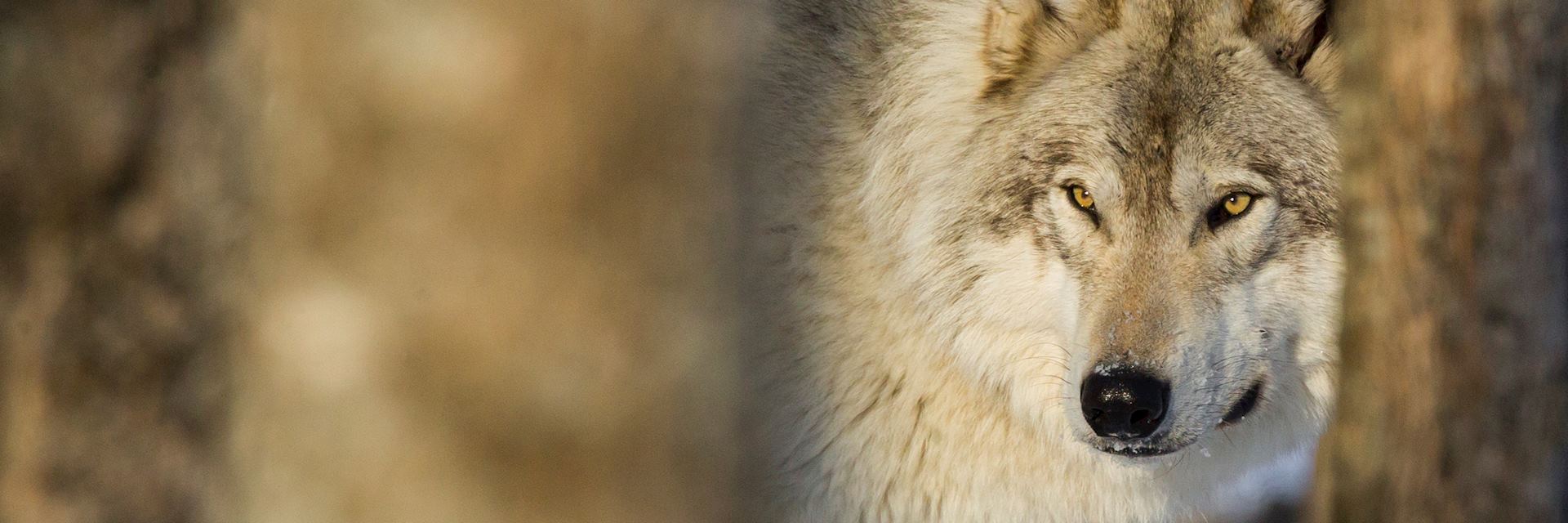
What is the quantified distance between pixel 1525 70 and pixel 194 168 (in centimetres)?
186

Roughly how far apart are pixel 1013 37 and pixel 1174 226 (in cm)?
72

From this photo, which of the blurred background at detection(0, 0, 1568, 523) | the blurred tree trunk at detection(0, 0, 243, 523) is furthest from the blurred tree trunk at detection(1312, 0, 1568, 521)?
the blurred tree trunk at detection(0, 0, 243, 523)

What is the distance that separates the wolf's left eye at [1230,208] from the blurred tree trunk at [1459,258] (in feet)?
2.76

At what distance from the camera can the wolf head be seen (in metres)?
2.80

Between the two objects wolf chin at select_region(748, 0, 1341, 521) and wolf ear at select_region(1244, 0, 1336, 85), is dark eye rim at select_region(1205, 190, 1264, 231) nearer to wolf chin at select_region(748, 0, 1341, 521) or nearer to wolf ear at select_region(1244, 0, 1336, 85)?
wolf chin at select_region(748, 0, 1341, 521)

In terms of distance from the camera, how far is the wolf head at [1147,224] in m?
2.80

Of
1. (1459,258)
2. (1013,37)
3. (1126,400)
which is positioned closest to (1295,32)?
(1013,37)

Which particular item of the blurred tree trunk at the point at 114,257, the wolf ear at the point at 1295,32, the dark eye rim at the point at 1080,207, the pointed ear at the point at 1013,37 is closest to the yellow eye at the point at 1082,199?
the dark eye rim at the point at 1080,207

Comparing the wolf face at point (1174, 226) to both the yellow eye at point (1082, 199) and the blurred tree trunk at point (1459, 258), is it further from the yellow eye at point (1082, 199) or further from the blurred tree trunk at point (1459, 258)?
the blurred tree trunk at point (1459, 258)

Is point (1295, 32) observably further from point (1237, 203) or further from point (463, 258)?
point (463, 258)

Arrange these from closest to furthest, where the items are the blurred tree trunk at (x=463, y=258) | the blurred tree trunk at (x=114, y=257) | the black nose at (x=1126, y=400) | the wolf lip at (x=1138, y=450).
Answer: the blurred tree trunk at (x=463, y=258)
the blurred tree trunk at (x=114, y=257)
the black nose at (x=1126, y=400)
the wolf lip at (x=1138, y=450)

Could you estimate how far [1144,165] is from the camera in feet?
9.34

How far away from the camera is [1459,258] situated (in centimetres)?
184

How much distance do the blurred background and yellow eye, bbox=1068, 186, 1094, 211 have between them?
1.94 metres
